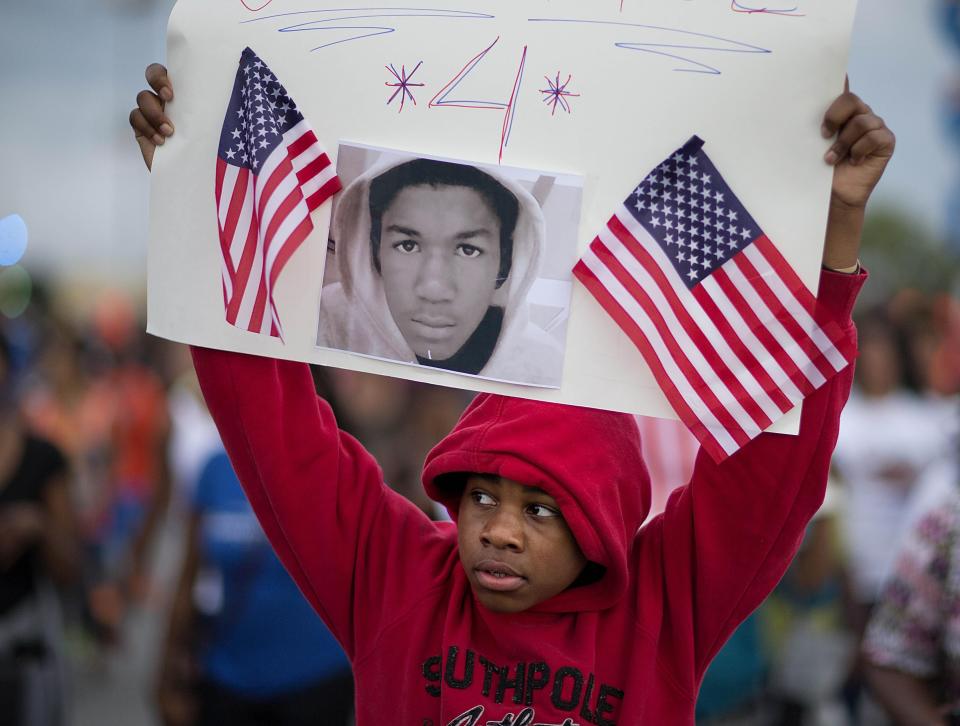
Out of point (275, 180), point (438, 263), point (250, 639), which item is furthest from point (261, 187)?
point (250, 639)

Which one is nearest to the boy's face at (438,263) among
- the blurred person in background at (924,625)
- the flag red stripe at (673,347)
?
the flag red stripe at (673,347)

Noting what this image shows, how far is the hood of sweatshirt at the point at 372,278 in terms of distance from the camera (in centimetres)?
234

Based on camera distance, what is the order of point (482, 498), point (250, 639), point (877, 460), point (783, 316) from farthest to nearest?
1. point (877, 460)
2. point (250, 639)
3. point (482, 498)
4. point (783, 316)

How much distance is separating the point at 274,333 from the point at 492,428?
0.46 metres

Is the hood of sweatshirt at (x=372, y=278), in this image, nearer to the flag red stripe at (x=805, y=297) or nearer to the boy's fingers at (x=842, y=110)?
the flag red stripe at (x=805, y=297)

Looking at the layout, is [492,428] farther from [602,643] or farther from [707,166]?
[707,166]

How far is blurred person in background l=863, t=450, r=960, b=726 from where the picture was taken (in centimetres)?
333

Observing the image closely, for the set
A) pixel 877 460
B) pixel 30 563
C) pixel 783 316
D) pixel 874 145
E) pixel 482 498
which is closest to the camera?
pixel 874 145

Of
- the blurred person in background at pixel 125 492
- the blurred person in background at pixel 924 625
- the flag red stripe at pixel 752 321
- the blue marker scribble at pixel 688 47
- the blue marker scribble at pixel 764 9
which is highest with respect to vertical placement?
the blue marker scribble at pixel 764 9

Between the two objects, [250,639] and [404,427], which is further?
[404,427]

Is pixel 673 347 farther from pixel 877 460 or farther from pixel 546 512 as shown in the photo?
pixel 877 460

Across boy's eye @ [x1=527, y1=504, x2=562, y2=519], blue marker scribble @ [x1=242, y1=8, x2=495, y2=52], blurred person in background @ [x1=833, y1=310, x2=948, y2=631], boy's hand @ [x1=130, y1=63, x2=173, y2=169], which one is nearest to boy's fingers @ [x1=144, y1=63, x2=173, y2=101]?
boy's hand @ [x1=130, y1=63, x2=173, y2=169]

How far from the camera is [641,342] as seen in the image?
7.59 feet

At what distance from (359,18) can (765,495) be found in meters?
1.18
